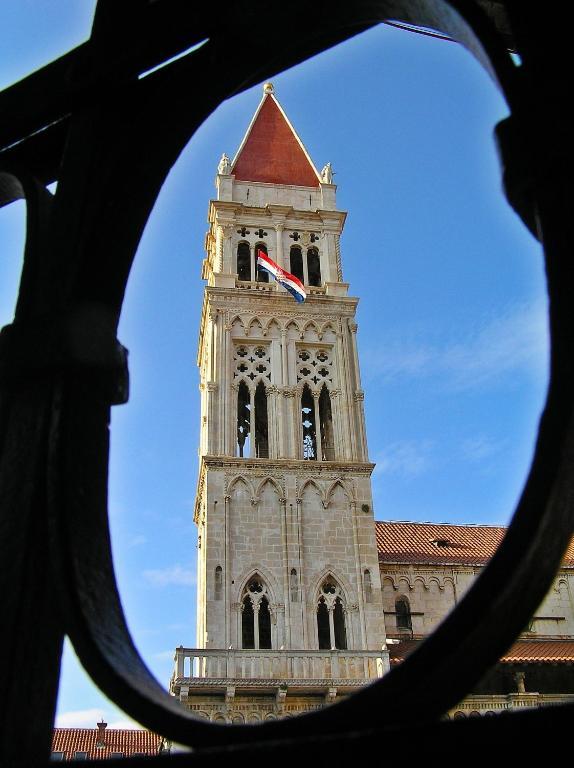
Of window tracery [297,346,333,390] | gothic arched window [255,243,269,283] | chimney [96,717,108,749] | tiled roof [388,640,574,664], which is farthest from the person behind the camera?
chimney [96,717,108,749]

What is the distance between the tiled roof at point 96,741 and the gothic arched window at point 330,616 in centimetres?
1259

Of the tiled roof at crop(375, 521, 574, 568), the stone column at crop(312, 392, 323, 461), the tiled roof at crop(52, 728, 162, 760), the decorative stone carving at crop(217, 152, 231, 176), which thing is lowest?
the tiled roof at crop(52, 728, 162, 760)

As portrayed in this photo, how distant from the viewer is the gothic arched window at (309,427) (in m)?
23.9

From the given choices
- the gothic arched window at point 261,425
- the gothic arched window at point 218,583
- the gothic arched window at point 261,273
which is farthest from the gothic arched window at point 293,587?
the gothic arched window at point 261,273

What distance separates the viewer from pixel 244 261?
26.3 m

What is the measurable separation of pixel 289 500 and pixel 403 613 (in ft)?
20.7

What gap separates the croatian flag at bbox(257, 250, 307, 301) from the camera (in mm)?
24078

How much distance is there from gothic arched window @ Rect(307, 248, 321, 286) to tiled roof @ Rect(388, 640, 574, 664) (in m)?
12.1

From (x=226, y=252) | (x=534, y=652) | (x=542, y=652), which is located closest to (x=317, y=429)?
(x=226, y=252)

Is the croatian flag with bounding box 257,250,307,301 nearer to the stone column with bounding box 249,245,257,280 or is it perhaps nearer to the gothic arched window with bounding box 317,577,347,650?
the stone column with bounding box 249,245,257,280

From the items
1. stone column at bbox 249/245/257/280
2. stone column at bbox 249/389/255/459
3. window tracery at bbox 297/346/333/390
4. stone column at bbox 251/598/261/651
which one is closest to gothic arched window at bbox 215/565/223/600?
stone column at bbox 251/598/261/651

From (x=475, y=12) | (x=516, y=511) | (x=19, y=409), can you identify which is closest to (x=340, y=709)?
(x=516, y=511)

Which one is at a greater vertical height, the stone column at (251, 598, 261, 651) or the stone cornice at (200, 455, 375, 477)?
the stone cornice at (200, 455, 375, 477)

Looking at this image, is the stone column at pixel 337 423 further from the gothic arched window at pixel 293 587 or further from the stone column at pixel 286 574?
the gothic arched window at pixel 293 587
